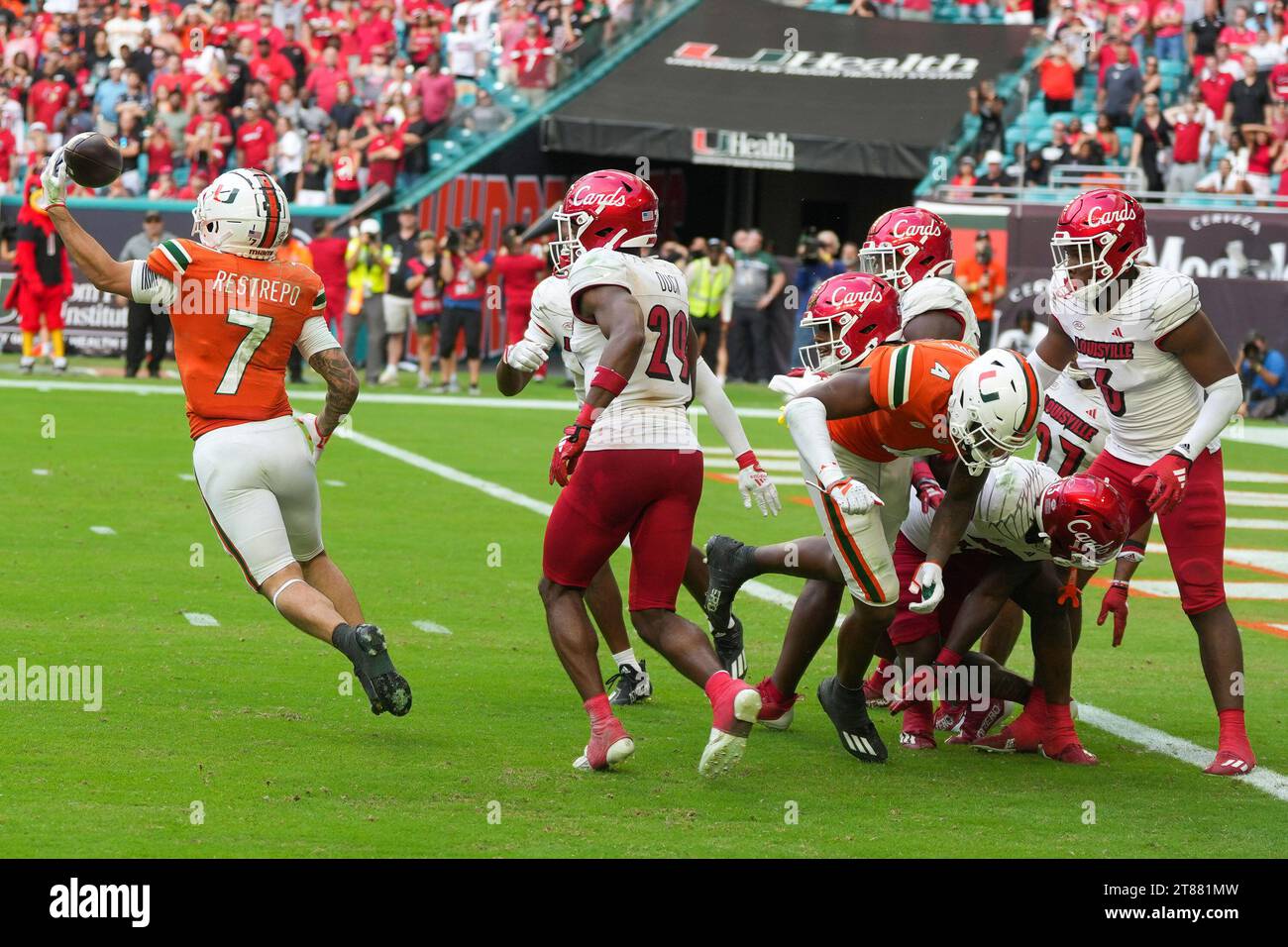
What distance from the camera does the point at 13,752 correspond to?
5801 millimetres

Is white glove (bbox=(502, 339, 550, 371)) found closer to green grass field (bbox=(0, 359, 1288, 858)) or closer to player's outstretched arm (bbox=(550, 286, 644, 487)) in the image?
player's outstretched arm (bbox=(550, 286, 644, 487))

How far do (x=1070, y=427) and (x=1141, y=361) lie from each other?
755 millimetres

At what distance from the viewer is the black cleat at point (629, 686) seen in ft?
23.6

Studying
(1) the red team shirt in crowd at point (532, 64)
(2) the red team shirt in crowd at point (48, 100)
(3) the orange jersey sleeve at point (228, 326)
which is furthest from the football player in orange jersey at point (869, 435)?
(2) the red team shirt in crowd at point (48, 100)

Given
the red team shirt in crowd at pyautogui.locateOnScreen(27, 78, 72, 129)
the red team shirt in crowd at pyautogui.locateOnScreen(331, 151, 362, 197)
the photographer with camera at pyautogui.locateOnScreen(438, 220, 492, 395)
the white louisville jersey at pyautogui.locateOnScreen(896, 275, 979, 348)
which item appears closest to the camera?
the white louisville jersey at pyautogui.locateOnScreen(896, 275, 979, 348)

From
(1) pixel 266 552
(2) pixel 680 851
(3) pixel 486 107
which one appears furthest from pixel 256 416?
(3) pixel 486 107

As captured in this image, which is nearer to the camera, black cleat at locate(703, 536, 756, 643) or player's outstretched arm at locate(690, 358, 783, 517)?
player's outstretched arm at locate(690, 358, 783, 517)

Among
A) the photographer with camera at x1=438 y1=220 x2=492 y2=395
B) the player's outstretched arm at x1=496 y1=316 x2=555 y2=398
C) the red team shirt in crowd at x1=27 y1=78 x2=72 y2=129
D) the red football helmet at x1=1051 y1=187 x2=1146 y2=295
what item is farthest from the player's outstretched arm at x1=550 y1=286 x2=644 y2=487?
the red team shirt in crowd at x1=27 y1=78 x2=72 y2=129

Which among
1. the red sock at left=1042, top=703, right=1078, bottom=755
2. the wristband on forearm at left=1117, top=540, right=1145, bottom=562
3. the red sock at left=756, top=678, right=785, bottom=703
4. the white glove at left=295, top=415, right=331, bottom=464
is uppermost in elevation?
the white glove at left=295, top=415, right=331, bottom=464

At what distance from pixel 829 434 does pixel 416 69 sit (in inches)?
913

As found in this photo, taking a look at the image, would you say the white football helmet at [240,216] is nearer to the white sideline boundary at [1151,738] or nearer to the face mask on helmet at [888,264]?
the face mask on helmet at [888,264]

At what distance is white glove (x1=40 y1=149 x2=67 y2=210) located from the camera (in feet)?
20.3

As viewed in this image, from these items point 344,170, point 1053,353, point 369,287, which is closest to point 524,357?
point 1053,353

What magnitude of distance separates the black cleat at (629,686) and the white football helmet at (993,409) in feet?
6.40
